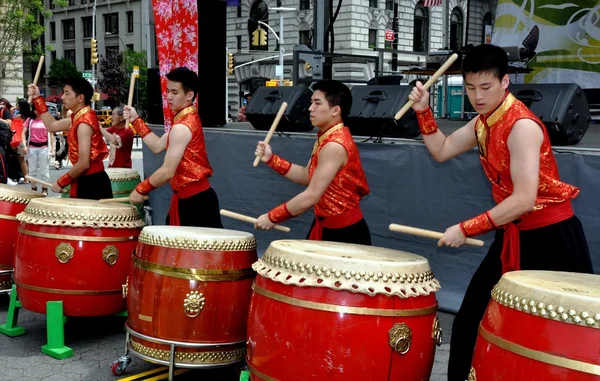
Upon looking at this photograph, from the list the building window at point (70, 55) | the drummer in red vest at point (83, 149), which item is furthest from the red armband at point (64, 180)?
the building window at point (70, 55)

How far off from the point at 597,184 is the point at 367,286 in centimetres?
219

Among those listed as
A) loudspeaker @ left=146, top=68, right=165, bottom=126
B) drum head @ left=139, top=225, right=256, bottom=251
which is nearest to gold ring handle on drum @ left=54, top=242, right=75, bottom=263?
drum head @ left=139, top=225, right=256, bottom=251

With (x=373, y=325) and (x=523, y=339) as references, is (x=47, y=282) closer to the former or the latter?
(x=373, y=325)

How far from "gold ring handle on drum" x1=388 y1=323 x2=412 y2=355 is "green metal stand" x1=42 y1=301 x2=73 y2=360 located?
2.16 m

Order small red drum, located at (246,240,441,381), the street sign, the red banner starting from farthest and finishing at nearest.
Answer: the street sign
the red banner
small red drum, located at (246,240,441,381)

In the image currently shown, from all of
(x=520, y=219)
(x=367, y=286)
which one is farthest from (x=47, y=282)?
(x=520, y=219)

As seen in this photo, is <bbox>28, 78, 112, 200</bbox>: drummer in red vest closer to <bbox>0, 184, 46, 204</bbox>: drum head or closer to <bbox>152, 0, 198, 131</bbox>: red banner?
<bbox>0, 184, 46, 204</bbox>: drum head

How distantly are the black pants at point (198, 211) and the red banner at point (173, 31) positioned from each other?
246cm

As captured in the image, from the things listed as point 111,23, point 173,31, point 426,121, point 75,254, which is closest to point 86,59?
point 111,23

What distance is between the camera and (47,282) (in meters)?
3.93

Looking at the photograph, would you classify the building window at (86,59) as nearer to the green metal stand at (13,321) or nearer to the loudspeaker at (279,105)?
the loudspeaker at (279,105)

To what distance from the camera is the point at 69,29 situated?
59.8m

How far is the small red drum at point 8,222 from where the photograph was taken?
4645 millimetres

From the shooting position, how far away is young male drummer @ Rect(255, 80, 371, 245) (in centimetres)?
340
